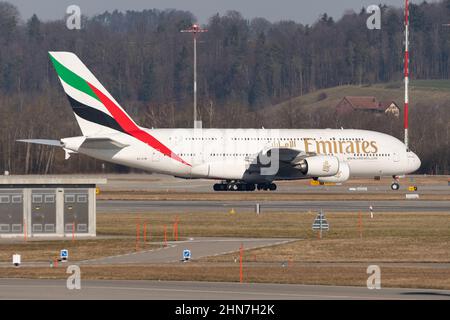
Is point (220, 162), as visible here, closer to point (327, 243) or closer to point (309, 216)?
point (309, 216)

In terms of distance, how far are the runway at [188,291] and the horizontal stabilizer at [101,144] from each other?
143ft

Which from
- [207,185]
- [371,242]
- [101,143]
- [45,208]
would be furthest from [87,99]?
[371,242]

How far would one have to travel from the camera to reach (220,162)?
8212 centimetres

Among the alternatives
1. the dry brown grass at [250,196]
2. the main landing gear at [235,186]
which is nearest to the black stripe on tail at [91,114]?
the dry brown grass at [250,196]

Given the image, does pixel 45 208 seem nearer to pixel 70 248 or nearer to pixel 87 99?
pixel 70 248

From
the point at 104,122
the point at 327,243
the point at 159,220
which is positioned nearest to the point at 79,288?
the point at 327,243

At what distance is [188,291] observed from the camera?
32625 mm

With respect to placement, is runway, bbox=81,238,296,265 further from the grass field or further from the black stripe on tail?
the black stripe on tail

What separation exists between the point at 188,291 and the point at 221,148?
164 ft

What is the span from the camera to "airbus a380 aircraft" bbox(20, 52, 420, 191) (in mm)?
79125

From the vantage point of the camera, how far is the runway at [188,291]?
102 feet

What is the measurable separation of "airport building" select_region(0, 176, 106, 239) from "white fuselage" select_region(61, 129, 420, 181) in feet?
87.0
